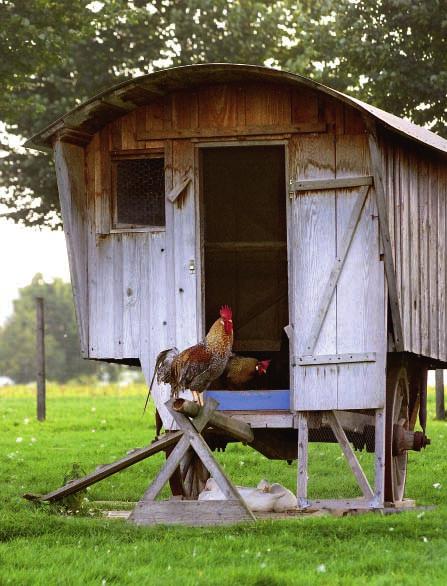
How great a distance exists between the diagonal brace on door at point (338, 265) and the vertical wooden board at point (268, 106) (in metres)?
1.26

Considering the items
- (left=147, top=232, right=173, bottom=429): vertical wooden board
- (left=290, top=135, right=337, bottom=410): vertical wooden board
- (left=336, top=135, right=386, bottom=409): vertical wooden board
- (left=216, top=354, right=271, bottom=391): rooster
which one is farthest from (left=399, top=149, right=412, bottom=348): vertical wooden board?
(left=147, top=232, right=173, bottom=429): vertical wooden board

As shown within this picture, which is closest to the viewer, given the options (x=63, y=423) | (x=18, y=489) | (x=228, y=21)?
(x=18, y=489)

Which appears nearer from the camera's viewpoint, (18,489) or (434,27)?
(18,489)

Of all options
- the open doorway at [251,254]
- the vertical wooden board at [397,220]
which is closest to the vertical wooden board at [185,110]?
the vertical wooden board at [397,220]

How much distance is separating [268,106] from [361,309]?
249 cm

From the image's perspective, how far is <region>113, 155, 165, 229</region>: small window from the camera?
15.6m

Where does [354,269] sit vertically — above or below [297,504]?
above

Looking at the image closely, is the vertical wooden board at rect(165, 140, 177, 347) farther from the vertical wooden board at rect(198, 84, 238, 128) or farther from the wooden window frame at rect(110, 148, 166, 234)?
the vertical wooden board at rect(198, 84, 238, 128)

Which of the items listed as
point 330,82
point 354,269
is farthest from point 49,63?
point 354,269

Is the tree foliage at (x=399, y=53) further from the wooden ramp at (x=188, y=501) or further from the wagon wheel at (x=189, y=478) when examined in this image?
the wooden ramp at (x=188, y=501)

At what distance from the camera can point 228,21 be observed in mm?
30953

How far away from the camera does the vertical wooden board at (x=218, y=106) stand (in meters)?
15.2

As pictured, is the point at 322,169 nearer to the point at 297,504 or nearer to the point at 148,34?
the point at 297,504

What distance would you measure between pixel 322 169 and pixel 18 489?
5.83m
